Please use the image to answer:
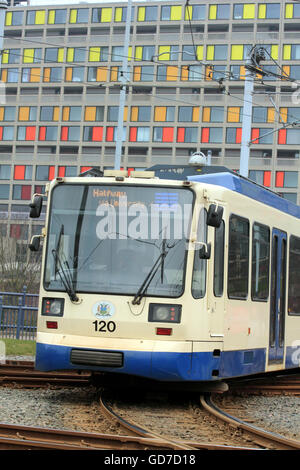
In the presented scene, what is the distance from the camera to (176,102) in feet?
277

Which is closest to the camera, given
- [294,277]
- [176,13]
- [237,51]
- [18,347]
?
[294,277]

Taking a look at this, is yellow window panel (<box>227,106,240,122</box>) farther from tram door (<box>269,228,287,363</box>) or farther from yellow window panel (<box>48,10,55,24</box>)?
tram door (<box>269,228,287,363</box>)

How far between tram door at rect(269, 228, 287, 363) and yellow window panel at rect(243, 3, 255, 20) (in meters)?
73.1

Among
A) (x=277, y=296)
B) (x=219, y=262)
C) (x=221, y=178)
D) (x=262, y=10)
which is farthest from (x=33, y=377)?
(x=262, y=10)

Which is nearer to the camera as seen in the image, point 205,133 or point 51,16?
point 205,133

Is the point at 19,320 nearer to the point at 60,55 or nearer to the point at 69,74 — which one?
the point at 60,55

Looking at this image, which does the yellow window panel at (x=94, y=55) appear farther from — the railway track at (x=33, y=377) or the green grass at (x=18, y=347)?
the railway track at (x=33, y=377)

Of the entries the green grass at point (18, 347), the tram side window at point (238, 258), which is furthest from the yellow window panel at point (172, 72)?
the tram side window at point (238, 258)

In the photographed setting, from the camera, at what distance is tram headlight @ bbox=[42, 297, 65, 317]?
1041 cm

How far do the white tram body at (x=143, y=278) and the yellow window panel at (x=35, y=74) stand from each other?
79.5m

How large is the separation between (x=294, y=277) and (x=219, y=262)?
3.37 m

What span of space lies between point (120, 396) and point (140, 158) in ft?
248

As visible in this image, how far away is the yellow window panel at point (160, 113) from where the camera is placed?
8500 cm

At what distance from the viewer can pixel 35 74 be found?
88.7m
